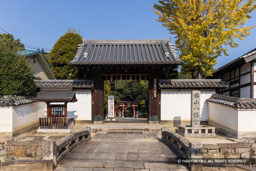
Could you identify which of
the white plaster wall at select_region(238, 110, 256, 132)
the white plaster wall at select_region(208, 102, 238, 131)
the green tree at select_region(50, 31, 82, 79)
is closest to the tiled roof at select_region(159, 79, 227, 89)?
the white plaster wall at select_region(208, 102, 238, 131)

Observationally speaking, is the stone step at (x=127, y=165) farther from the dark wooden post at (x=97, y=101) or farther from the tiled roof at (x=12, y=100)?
A: the dark wooden post at (x=97, y=101)

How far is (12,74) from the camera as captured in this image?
31.7 feet

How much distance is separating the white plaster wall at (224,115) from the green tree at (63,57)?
517 inches

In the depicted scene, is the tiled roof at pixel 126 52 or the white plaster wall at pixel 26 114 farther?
the tiled roof at pixel 126 52

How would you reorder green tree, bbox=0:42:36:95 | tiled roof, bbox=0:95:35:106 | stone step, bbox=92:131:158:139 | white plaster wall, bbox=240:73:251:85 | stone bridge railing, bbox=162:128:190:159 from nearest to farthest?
stone bridge railing, bbox=162:128:190:159, tiled roof, bbox=0:95:35:106, green tree, bbox=0:42:36:95, stone step, bbox=92:131:158:139, white plaster wall, bbox=240:73:251:85

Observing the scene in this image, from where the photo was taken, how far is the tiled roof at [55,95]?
10.7m

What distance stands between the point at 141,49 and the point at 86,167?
10.6 m

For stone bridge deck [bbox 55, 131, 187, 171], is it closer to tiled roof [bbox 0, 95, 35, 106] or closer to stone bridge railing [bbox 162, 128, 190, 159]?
stone bridge railing [bbox 162, 128, 190, 159]

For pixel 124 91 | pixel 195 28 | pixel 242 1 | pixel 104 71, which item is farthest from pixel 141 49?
pixel 124 91

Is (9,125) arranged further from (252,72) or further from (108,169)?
(252,72)

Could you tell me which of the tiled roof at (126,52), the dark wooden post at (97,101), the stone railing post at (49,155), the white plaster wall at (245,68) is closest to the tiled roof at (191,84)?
the tiled roof at (126,52)

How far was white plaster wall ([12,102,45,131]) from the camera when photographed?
9.40 metres

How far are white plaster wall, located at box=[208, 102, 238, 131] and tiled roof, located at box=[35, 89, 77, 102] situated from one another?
9914 mm

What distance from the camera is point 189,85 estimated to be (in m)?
12.4
